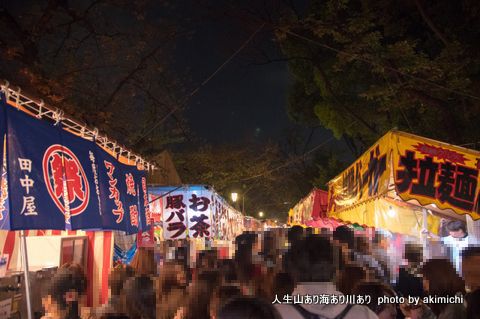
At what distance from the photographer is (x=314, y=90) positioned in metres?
21.3

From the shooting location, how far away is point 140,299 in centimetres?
532

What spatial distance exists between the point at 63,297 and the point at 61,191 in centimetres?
130

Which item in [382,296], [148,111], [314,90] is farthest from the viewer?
[314,90]

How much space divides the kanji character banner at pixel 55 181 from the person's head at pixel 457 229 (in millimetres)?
7699

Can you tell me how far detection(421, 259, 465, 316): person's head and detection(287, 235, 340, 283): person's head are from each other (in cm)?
262

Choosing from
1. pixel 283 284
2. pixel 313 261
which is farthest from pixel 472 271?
pixel 313 261

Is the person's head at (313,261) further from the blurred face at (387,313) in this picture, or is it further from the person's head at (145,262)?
the person's head at (145,262)

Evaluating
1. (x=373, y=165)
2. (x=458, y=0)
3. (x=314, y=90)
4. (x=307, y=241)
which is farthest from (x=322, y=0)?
(x=307, y=241)

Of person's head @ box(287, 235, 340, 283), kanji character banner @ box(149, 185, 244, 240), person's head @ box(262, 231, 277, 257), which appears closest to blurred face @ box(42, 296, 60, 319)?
person's head @ box(287, 235, 340, 283)

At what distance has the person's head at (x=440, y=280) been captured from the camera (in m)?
5.43

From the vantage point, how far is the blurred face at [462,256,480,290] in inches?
217

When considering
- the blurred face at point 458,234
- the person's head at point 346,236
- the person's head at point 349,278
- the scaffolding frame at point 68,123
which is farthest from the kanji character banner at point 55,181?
the blurred face at point 458,234

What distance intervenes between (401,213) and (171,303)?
8.69 m

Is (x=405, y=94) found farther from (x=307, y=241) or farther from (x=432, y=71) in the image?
(x=307, y=241)
